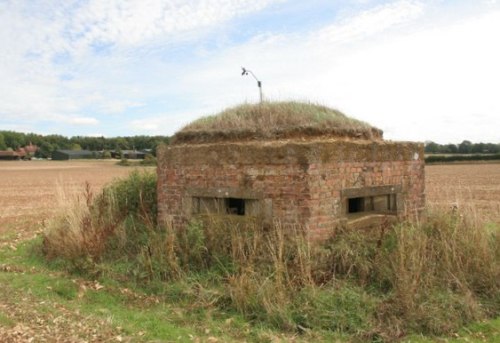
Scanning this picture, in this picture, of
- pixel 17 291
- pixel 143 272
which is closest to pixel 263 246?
pixel 143 272

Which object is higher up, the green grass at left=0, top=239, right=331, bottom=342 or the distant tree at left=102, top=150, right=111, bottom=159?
the distant tree at left=102, top=150, right=111, bottom=159

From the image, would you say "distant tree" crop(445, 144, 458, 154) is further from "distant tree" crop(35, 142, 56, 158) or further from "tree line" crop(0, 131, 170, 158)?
"distant tree" crop(35, 142, 56, 158)

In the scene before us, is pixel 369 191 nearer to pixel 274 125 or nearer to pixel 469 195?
pixel 274 125

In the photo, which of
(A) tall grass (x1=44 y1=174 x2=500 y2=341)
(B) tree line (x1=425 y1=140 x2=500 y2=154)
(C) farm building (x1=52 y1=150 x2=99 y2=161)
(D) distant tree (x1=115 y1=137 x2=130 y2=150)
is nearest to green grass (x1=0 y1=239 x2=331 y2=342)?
(A) tall grass (x1=44 y1=174 x2=500 y2=341)

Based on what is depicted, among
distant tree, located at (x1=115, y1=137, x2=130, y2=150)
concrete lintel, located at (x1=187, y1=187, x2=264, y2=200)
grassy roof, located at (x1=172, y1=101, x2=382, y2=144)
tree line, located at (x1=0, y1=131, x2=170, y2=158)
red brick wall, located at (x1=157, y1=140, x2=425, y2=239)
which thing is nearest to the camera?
red brick wall, located at (x1=157, y1=140, x2=425, y2=239)

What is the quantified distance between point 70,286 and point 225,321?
246 centimetres

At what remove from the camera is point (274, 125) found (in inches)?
267

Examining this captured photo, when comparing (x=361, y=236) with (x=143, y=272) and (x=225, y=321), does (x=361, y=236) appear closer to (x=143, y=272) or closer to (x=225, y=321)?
(x=225, y=321)

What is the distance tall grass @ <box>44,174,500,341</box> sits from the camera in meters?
4.77

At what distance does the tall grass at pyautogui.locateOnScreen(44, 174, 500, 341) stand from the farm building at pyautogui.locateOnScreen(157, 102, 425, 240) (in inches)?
12.4

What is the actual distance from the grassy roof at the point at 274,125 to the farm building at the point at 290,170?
0.02 m

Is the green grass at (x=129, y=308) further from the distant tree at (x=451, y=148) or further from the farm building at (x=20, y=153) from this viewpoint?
the farm building at (x=20, y=153)

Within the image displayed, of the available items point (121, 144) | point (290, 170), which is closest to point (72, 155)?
point (121, 144)

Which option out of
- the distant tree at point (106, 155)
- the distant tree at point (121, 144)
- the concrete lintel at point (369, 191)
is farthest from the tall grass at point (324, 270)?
the distant tree at point (121, 144)
